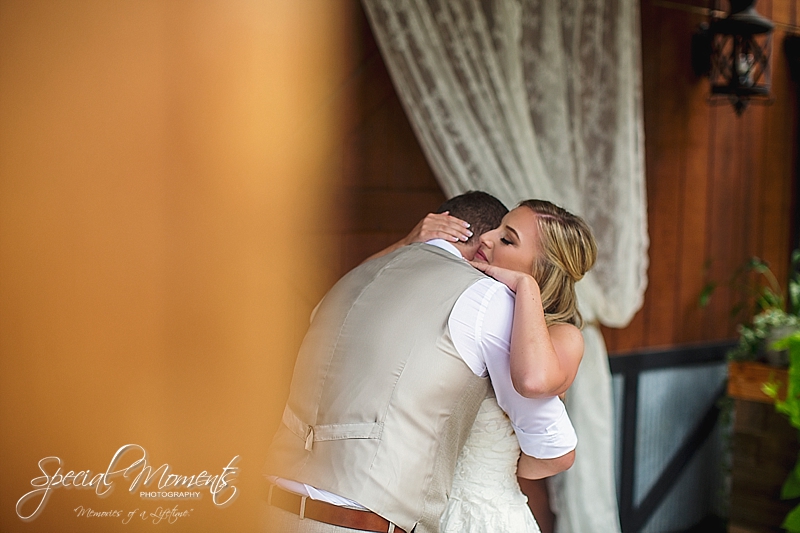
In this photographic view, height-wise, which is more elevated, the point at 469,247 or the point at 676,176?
the point at 469,247

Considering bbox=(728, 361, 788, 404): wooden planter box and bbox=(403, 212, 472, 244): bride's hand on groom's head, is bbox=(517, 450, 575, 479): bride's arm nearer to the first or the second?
bbox=(403, 212, 472, 244): bride's hand on groom's head

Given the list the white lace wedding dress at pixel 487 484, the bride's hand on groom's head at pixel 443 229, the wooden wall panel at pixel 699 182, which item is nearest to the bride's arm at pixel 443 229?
the bride's hand on groom's head at pixel 443 229

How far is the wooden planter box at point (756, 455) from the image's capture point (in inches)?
133

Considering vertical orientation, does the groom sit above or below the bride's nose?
below

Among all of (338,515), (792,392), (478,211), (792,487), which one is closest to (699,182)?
(792,392)

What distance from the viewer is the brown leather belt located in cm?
153

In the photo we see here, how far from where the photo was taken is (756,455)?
3.47m

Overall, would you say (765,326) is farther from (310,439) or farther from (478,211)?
(310,439)

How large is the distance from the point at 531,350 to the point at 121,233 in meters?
0.76

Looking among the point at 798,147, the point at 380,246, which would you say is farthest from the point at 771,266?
the point at 380,246

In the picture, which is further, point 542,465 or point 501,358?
point 542,465

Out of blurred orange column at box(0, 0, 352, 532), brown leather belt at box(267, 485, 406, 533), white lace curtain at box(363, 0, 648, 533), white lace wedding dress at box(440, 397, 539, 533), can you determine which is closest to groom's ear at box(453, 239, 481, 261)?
white lace wedding dress at box(440, 397, 539, 533)

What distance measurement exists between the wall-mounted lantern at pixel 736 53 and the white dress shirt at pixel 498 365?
215 centimetres

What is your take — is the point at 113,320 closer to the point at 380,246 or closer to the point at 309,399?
the point at 309,399
